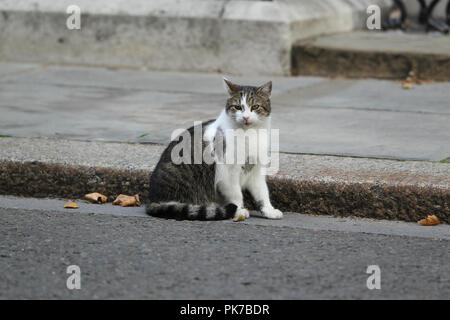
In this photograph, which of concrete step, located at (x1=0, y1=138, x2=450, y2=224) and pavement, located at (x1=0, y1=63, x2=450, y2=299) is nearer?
pavement, located at (x1=0, y1=63, x2=450, y2=299)

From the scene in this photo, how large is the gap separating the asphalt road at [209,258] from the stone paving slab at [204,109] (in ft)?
4.20

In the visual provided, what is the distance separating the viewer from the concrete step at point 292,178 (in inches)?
180

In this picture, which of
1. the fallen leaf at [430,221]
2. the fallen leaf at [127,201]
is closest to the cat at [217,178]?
the fallen leaf at [127,201]

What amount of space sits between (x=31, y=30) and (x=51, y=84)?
1477 mm

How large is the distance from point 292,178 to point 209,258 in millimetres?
1159

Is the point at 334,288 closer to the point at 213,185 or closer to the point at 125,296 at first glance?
the point at 125,296

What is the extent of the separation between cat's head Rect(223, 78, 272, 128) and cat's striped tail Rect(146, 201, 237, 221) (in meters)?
0.52

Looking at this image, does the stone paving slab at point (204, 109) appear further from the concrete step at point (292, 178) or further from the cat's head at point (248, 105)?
the cat's head at point (248, 105)

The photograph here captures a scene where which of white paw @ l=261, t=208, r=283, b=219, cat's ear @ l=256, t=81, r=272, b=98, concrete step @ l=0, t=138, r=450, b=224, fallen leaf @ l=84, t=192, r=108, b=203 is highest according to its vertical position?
cat's ear @ l=256, t=81, r=272, b=98

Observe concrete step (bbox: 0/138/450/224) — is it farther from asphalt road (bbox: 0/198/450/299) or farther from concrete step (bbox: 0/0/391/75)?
concrete step (bbox: 0/0/391/75)

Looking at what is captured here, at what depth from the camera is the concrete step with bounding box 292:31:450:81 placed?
8102mm

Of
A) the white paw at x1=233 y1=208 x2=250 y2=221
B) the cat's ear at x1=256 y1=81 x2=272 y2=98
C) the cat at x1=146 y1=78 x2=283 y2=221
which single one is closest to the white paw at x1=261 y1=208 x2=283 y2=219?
the cat at x1=146 y1=78 x2=283 y2=221

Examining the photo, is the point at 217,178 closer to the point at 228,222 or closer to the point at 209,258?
the point at 228,222

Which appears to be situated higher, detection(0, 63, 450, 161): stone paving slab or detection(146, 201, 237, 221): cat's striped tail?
detection(0, 63, 450, 161): stone paving slab
